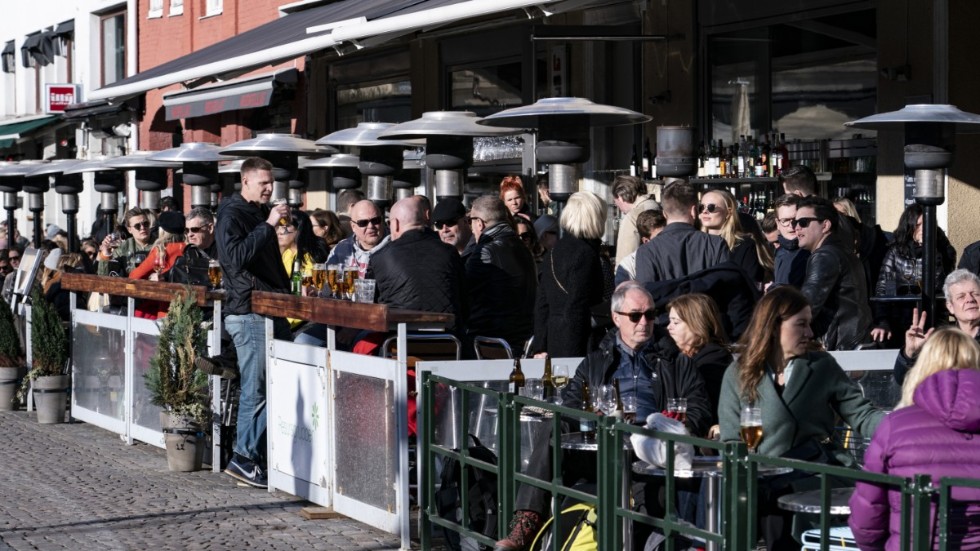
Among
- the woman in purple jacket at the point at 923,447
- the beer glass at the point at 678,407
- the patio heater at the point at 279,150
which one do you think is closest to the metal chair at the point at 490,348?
the beer glass at the point at 678,407

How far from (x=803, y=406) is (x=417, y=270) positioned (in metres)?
3.35

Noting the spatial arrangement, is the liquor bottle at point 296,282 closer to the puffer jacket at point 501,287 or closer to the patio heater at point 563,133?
the puffer jacket at point 501,287

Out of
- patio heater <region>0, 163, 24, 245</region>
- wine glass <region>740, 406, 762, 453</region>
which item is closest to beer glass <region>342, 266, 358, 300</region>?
→ wine glass <region>740, 406, 762, 453</region>

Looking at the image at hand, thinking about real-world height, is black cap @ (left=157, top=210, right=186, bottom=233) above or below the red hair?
below

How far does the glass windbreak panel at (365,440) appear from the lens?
8.78 metres

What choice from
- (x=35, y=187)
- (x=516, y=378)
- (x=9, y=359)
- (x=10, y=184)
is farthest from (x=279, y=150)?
(x=10, y=184)

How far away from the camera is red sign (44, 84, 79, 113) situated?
3476 centimetres

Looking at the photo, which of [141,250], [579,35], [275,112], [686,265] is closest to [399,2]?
[579,35]

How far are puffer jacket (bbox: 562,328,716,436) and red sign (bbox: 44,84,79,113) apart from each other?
28348 millimetres

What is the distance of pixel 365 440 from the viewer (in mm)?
9062

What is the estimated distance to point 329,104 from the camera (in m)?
24.7

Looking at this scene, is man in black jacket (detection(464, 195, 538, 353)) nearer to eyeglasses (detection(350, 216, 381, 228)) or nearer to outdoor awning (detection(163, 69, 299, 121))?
eyeglasses (detection(350, 216, 381, 228))

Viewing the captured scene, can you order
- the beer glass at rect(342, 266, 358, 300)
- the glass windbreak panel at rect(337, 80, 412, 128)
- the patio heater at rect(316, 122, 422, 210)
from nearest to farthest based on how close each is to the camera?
the beer glass at rect(342, 266, 358, 300), the patio heater at rect(316, 122, 422, 210), the glass windbreak panel at rect(337, 80, 412, 128)

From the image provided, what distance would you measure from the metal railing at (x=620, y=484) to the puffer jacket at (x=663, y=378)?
34 centimetres
